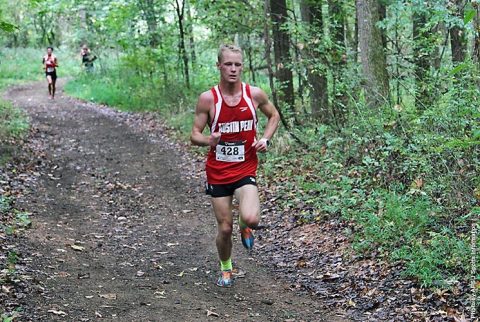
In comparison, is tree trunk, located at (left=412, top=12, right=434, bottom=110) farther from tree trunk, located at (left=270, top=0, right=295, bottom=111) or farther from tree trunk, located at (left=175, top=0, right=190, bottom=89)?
tree trunk, located at (left=175, top=0, right=190, bottom=89)

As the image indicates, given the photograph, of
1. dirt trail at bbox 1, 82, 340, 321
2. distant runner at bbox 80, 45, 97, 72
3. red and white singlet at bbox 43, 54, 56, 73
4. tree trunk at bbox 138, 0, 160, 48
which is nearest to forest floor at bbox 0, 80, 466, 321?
dirt trail at bbox 1, 82, 340, 321

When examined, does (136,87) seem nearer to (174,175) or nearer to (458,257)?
(174,175)

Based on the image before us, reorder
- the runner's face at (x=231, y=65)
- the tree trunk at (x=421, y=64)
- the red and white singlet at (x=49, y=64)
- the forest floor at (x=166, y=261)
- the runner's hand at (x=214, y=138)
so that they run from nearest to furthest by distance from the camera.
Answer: the forest floor at (x=166, y=261) < the runner's hand at (x=214, y=138) < the runner's face at (x=231, y=65) < the tree trunk at (x=421, y=64) < the red and white singlet at (x=49, y=64)

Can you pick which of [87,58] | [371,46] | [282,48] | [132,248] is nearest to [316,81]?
[282,48]

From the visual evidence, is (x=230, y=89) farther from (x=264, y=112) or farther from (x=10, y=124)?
(x=10, y=124)

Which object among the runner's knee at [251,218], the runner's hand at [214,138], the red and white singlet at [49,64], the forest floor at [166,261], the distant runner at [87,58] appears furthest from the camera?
the distant runner at [87,58]

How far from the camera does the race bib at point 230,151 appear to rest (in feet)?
19.8

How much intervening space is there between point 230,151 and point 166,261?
2.09 meters

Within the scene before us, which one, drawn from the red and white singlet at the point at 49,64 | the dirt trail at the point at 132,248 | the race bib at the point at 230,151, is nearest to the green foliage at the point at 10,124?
the dirt trail at the point at 132,248

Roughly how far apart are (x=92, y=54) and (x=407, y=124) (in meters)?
25.9

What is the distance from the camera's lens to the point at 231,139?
19.7 ft

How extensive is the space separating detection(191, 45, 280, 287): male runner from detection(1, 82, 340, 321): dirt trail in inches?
30.6

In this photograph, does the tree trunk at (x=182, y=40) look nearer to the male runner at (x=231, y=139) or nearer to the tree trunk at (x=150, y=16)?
the tree trunk at (x=150, y=16)

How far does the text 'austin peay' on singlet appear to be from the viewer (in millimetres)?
5941
